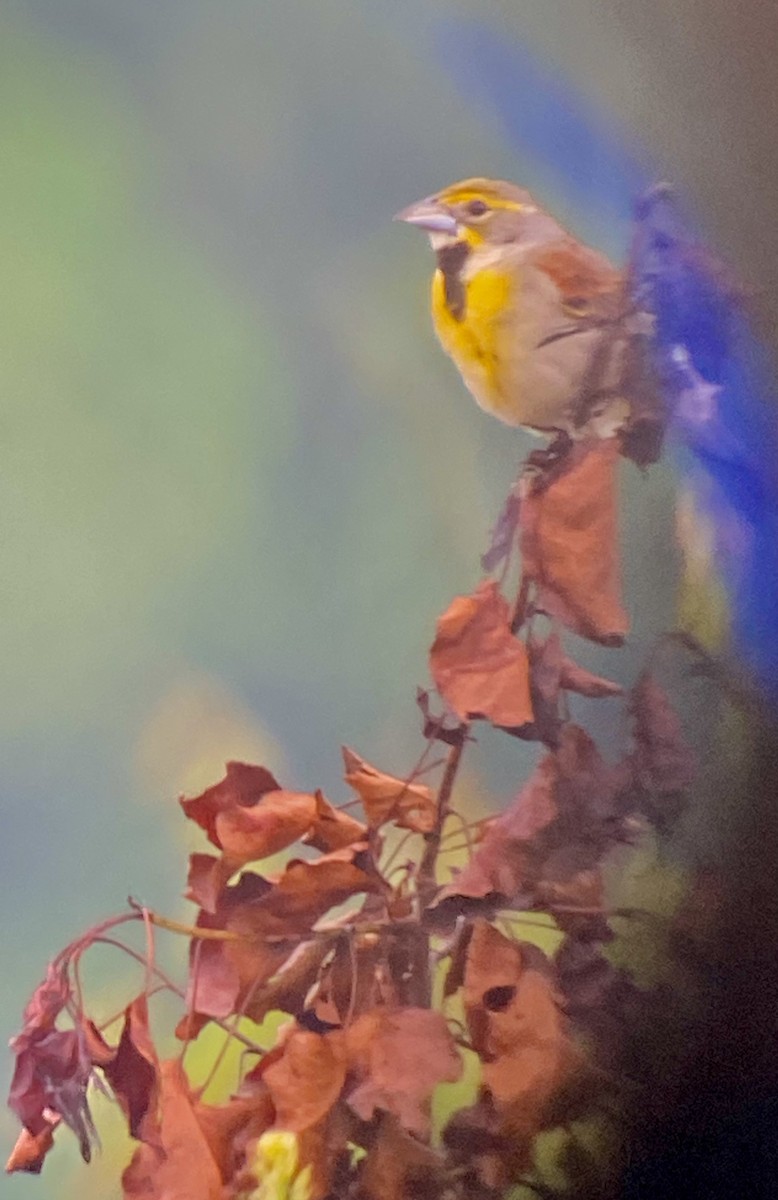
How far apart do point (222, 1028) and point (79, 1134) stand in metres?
0.14

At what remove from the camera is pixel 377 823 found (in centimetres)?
91

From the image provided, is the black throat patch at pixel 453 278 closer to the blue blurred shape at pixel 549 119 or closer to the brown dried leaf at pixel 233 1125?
the blue blurred shape at pixel 549 119

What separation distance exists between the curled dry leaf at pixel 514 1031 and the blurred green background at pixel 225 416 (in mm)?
138

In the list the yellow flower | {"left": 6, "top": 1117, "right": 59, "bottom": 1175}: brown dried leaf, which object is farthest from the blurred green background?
the yellow flower

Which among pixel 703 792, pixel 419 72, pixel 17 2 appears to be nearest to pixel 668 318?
pixel 419 72

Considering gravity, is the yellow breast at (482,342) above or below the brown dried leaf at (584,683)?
above

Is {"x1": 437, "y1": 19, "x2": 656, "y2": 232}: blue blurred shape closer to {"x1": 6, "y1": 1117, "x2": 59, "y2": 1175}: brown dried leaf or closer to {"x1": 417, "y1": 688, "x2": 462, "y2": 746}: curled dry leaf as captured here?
{"x1": 417, "y1": 688, "x2": 462, "y2": 746}: curled dry leaf

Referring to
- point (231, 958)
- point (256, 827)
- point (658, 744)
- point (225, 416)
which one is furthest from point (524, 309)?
point (231, 958)

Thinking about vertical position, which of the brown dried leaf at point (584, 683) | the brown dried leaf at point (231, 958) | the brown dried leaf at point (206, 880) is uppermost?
the brown dried leaf at point (584, 683)

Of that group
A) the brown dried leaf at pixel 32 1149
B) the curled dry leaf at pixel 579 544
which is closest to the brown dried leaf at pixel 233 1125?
the brown dried leaf at pixel 32 1149

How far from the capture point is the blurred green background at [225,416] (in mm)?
889

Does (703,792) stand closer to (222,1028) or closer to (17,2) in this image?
(222,1028)

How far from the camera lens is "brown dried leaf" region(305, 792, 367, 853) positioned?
909mm

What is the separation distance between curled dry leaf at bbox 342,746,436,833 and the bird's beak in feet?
1.47
